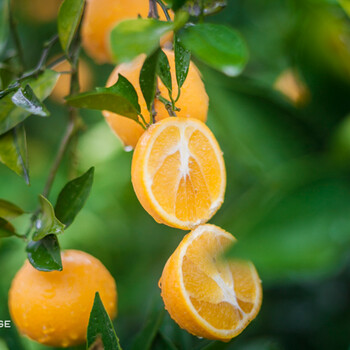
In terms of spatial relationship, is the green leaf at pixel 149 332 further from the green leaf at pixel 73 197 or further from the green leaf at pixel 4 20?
the green leaf at pixel 4 20

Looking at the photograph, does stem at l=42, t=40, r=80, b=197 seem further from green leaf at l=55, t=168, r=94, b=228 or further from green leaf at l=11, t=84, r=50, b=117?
green leaf at l=11, t=84, r=50, b=117

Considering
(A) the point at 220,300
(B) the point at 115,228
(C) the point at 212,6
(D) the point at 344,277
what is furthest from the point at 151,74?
(B) the point at 115,228

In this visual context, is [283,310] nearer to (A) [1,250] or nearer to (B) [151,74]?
(A) [1,250]

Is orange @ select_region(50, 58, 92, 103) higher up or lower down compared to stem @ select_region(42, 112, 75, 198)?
lower down

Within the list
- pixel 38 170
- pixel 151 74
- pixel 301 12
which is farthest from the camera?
pixel 38 170

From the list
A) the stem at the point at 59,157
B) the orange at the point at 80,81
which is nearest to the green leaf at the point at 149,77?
the stem at the point at 59,157

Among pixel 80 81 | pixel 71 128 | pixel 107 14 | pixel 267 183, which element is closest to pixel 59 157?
pixel 71 128

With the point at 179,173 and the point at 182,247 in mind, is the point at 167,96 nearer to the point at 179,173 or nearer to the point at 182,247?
the point at 179,173

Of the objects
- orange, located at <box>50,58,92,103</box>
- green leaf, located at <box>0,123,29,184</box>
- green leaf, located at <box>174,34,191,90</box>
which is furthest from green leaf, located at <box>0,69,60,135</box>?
orange, located at <box>50,58,92,103</box>
